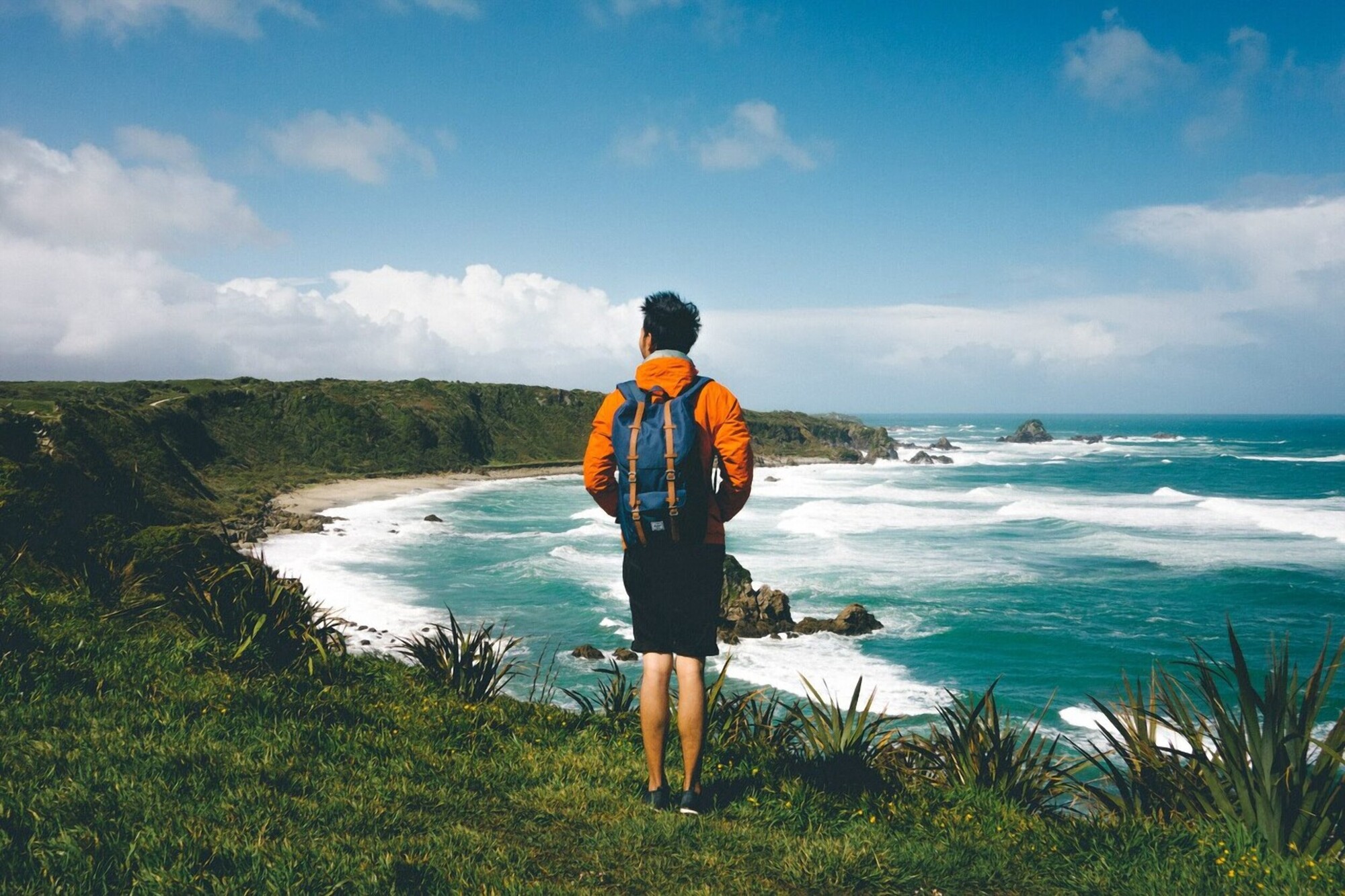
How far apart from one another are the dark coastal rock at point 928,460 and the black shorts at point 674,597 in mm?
92909

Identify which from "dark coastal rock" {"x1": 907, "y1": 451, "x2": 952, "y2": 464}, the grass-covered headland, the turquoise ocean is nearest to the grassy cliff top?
"dark coastal rock" {"x1": 907, "y1": 451, "x2": 952, "y2": 464}

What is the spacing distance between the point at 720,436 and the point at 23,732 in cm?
327

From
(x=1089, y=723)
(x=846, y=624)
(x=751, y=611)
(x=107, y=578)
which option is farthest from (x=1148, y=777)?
(x=751, y=611)

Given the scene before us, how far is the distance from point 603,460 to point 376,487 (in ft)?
204

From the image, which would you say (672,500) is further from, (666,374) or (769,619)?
(769,619)

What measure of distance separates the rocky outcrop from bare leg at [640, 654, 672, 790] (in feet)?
57.6

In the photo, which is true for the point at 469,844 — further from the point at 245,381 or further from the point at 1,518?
the point at 245,381

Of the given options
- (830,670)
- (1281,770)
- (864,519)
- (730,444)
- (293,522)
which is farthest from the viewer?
(864,519)

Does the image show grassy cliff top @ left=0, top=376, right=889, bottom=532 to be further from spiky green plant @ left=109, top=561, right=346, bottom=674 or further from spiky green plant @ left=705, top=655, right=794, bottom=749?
spiky green plant @ left=705, top=655, right=794, bottom=749

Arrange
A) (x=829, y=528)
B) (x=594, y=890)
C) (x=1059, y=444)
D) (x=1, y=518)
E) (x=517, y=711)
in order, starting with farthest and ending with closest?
(x=1059, y=444) < (x=829, y=528) < (x=1, y=518) < (x=517, y=711) < (x=594, y=890)

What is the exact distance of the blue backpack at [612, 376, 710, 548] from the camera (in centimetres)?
319

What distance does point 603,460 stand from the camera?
337 centimetres

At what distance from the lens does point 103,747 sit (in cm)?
331

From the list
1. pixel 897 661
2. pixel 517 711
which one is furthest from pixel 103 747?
pixel 897 661
